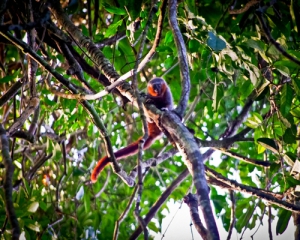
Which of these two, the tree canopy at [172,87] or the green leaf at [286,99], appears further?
the green leaf at [286,99]

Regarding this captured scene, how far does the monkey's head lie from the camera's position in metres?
4.57

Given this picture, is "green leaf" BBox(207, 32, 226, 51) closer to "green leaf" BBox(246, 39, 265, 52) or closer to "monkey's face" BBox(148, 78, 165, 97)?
"green leaf" BBox(246, 39, 265, 52)

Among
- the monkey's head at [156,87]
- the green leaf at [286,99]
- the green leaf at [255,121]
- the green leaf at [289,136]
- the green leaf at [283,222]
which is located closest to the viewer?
the green leaf at [286,99]

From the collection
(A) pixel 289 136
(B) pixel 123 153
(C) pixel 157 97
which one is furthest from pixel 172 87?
(A) pixel 289 136

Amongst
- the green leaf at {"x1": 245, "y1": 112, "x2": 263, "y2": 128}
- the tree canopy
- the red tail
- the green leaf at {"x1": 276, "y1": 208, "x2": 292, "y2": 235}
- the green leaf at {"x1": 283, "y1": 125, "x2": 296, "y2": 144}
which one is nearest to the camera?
the tree canopy

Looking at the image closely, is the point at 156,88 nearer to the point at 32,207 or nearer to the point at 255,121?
the point at 255,121

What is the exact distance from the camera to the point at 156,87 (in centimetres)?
464

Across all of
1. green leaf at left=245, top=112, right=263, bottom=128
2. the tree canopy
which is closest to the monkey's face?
the tree canopy

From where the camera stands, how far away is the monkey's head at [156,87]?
4570mm

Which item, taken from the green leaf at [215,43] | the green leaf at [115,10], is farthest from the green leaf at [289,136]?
the green leaf at [115,10]

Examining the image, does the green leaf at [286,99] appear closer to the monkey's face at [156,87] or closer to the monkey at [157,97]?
the monkey at [157,97]

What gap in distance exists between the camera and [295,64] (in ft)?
7.02

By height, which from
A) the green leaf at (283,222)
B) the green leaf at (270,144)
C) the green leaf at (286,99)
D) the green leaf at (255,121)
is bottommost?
the green leaf at (283,222)

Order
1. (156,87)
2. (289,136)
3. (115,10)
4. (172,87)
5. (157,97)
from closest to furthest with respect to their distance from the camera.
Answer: (289,136), (115,10), (172,87), (156,87), (157,97)
